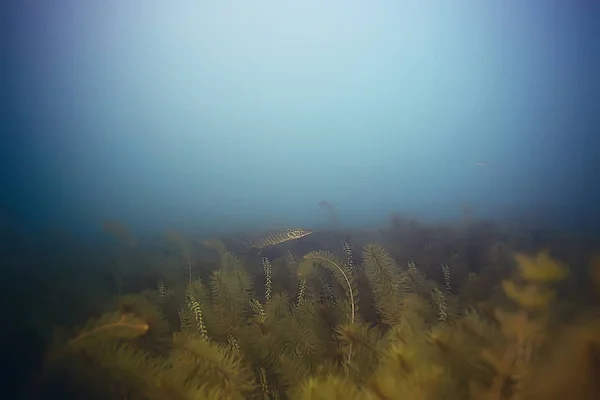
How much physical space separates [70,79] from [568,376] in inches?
65.7

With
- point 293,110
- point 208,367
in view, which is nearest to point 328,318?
point 208,367

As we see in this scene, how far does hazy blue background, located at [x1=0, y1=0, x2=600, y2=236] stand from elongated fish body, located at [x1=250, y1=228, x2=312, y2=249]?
0.18 feet

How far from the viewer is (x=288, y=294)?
1.41 m

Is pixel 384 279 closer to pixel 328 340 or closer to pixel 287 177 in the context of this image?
pixel 328 340

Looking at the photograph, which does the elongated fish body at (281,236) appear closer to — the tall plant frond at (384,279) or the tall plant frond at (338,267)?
the tall plant frond at (338,267)

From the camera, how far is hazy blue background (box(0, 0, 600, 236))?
1280 mm

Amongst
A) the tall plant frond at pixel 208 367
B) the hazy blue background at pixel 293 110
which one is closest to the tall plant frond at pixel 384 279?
the hazy blue background at pixel 293 110

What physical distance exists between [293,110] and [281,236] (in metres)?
0.48

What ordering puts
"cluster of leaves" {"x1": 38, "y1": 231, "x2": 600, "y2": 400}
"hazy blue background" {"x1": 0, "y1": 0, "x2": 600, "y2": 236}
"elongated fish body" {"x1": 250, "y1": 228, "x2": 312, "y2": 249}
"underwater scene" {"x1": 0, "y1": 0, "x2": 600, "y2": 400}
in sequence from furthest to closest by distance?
1. "elongated fish body" {"x1": 250, "y1": 228, "x2": 312, "y2": 249}
2. "hazy blue background" {"x1": 0, "y1": 0, "x2": 600, "y2": 236}
3. "underwater scene" {"x1": 0, "y1": 0, "x2": 600, "y2": 400}
4. "cluster of leaves" {"x1": 38, "y1": 231, "x2": 600, "y2": 400}

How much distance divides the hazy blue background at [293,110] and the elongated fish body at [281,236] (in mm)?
55

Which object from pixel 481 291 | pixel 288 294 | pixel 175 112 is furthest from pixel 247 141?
pixel 481 291

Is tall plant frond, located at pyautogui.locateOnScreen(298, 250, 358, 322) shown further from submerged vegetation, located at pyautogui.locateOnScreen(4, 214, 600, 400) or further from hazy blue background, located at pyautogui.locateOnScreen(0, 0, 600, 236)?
hazy blue background, located at pyautogui.locateOnScreen(0, 0, 600, 236)

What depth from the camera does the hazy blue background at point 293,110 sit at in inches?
50.4

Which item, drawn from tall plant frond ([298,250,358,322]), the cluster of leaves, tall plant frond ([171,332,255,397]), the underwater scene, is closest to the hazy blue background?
the underwater scene
